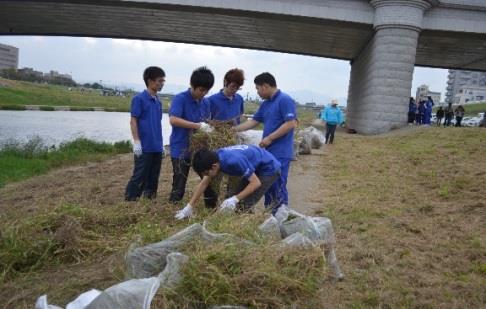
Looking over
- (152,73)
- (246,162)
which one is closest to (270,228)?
(246,162)

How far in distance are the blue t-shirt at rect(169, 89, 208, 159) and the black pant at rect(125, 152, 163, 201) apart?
456 mm

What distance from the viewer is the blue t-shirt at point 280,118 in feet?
15.0

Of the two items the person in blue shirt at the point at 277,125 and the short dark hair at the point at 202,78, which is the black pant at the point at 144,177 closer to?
the short dark hair at the point at 202,78

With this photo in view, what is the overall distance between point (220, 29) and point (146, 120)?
2494 cm

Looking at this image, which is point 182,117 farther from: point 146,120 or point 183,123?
point 146,120

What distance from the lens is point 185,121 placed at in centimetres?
449

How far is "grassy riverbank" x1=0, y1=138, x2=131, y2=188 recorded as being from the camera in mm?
9898

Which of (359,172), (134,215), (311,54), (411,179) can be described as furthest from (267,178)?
(311,54)

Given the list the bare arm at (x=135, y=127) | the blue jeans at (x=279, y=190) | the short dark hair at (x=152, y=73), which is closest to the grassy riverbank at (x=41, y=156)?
the bare arm at (x=135, y=127)

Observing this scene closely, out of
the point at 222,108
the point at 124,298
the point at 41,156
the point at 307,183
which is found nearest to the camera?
the point at 124,298

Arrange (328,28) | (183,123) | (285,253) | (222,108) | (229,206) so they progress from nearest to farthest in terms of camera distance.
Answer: (285,253) → (229,206) → (183,123) → (222,108) → (328,28)

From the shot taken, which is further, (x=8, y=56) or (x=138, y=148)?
(x=8, y=56)

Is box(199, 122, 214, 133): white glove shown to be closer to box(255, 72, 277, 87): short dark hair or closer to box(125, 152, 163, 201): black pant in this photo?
box(255, 72, 277, 87): short dark hair

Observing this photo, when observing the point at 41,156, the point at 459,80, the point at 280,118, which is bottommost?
the point at 41,156
